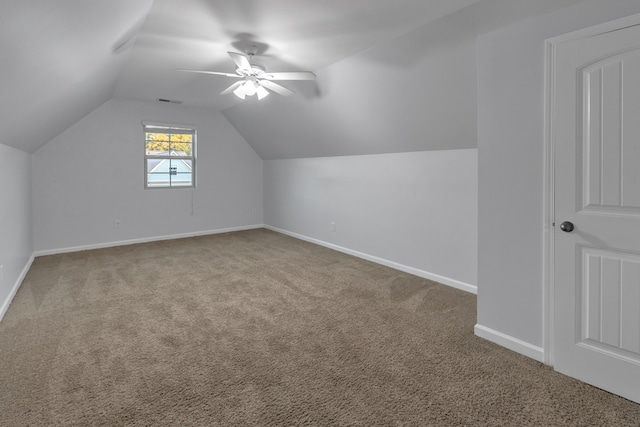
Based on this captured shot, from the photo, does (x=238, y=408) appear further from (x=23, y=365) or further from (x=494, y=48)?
(x=494, y=48)

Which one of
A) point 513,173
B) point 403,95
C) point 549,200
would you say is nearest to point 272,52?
point 403,95

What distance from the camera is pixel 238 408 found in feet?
5.77

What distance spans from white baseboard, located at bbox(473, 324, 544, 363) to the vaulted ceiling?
1.80m

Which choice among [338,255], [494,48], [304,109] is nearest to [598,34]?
[494,48]

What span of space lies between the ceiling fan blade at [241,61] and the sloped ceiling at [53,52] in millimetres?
656

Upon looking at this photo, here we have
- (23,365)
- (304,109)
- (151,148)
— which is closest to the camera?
(23,365)

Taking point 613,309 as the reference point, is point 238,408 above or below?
below

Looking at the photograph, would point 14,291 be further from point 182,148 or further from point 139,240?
point 182,148

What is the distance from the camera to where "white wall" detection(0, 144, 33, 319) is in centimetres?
298

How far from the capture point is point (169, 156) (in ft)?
20.0

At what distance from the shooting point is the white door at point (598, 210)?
1759 millimetres

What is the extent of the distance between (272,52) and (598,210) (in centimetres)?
288

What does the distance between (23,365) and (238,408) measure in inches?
58.0

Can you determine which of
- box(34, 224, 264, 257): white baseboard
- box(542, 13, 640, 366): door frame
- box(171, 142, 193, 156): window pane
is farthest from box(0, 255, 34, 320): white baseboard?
box(542, 13, 640, 366): door frame
